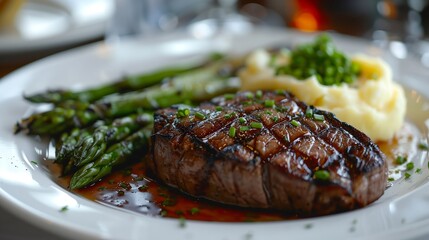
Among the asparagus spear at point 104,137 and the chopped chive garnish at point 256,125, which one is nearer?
the chopped chive garnish at point 256,125

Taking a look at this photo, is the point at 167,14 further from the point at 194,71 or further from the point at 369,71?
the point at 369,71

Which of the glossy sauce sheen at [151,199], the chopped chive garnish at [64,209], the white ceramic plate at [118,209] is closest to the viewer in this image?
the white ceramic plate at [118,209]

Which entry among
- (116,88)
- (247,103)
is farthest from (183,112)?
(116,88)

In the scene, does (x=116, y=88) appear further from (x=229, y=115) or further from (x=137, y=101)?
(x=229, y=115)

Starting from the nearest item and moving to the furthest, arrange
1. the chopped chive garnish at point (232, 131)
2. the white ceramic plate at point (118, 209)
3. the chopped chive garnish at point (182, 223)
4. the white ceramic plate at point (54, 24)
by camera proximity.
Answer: the white ceramic plate at point (118, 209) < the chopped chive garnish at point (182, 223) < the chopped chive garnish at point (232, 131) < the white ceramic plate at point (54, 24)

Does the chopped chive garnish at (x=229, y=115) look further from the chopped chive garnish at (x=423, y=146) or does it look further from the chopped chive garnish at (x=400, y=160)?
the chopped chive garnish at (x=423, y=146)

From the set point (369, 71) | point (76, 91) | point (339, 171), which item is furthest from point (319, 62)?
point (76, 91)

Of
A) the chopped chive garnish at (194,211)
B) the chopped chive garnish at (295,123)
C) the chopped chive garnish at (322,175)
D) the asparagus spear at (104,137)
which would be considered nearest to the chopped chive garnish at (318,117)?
the chopped chive garnish at (295,123)
